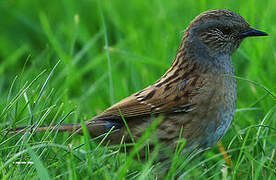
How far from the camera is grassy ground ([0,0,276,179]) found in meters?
3.86

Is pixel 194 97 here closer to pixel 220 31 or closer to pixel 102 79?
pixel 220 31

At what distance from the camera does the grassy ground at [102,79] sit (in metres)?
3.86

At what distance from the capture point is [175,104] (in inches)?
185

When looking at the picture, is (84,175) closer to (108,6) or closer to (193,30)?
(193,30)

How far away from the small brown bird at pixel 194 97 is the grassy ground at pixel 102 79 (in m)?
0.20

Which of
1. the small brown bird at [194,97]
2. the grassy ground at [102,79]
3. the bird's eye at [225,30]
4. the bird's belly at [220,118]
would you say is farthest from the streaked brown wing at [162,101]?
the bird's eye at [225,30]

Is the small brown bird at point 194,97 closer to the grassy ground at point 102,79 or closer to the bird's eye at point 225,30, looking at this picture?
the bird's eye at point 225,30

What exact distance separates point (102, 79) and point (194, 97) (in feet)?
5.88

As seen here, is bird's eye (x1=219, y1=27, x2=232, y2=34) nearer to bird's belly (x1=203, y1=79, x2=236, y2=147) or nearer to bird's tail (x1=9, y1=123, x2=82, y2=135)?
bird's belly (x1=203, y1=79, x2=236, y2=147)

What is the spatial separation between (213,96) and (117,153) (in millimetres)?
1021

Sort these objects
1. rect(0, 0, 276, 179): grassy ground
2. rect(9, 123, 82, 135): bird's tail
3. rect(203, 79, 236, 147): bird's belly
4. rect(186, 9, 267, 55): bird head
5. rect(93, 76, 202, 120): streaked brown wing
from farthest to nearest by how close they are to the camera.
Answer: rect(186, 9, 267, 55): bird head, rect(93, 76, 202, 120): streaked brown wing, rect(203, 79, 236, 147): bird's belly, rect(9, 123, 82, 135): bird's tail, rect(0, 0, 276, 179): grassy ground

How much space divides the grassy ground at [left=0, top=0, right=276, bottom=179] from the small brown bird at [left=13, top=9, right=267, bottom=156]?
202 mm

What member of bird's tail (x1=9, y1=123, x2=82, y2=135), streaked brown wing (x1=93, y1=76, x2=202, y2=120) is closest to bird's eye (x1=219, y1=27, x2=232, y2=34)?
streaked brown wing (x1=93, y1=76, x2=202, y2=120)

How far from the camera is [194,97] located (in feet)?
15.4
